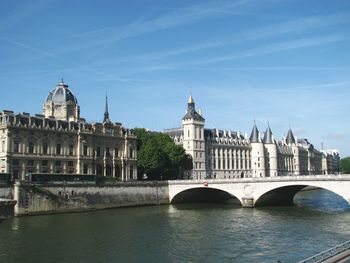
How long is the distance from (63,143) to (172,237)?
4615 centimetres

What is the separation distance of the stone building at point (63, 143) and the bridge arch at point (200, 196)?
13.0 meters

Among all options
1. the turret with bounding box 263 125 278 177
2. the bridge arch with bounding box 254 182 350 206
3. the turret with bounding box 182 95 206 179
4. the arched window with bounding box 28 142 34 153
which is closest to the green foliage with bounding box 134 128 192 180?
the turret with bounding box 182 95 206 179

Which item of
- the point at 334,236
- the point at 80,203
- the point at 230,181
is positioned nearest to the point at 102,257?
the point at 334,236

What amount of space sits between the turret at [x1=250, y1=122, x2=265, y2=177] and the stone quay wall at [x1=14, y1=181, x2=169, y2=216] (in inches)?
2422

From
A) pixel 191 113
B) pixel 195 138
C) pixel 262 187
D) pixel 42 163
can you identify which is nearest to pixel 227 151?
pixel 195 138

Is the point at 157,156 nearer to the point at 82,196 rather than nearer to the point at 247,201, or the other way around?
the point at 82,196

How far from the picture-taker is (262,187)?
75000mm

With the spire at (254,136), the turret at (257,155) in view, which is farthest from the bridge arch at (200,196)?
the spire at (254,136)

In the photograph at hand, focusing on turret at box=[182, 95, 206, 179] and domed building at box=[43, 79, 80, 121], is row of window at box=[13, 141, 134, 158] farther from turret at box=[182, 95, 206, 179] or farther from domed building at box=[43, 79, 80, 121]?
turret at box=[182, 95, 206, 179]

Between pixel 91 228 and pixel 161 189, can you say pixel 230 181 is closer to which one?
pixel 161 189

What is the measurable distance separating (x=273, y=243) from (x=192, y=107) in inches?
3407

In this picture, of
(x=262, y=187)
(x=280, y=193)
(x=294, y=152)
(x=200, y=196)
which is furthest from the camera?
(x=294, y=152)

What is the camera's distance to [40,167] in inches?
3211

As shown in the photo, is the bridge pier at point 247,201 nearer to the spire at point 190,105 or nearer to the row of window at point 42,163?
the row of window at point 42,163
